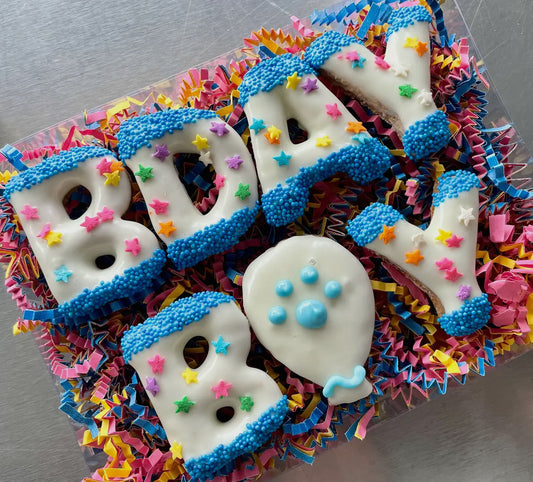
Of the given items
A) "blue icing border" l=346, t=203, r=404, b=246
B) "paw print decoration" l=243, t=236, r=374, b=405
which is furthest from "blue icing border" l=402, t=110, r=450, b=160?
"paw print decoration" l=243, t=236, r=374, b=405

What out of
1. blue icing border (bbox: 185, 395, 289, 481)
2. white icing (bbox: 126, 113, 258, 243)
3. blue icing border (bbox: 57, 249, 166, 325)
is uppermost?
white icing (bbox: 126, 113, 258, 243)

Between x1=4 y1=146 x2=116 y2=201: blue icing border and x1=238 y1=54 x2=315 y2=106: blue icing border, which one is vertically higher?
x1=238 y1=54 x2=315 y2=106: blue icing border

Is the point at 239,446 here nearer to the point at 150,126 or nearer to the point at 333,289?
the point at 333,289

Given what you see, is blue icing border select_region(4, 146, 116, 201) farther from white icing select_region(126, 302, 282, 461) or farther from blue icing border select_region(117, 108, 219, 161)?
white icing select_region(126, 302, 282, 461)

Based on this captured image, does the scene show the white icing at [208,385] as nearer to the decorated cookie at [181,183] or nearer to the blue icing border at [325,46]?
the decorated cookie at [181,183]

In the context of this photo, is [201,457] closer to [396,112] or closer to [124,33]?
[396,112]

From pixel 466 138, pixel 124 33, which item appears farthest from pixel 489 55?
pixel 124 33
